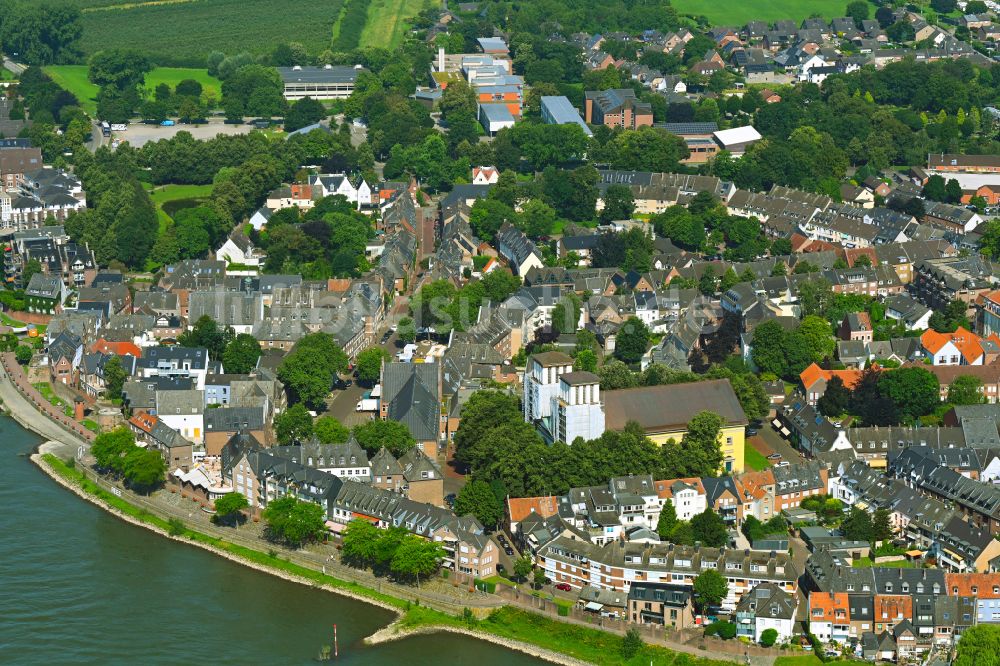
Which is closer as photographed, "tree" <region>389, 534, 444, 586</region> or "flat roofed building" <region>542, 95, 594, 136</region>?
"tree" <region>389, 534, 444, 586</region>

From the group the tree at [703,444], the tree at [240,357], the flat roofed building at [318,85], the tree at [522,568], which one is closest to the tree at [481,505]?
the tree at [522,568]

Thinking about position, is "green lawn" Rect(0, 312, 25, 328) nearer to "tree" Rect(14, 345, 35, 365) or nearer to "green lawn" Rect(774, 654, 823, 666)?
"tree" Rect(14, 345, 35, 365)

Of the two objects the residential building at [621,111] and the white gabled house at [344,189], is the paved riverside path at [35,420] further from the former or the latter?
the residential building at [621,111]

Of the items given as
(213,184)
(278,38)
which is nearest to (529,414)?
(213,184)

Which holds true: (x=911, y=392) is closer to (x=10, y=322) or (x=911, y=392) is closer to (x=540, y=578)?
(x=540, y=578)

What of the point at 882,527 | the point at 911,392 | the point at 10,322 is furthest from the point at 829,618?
the point at 10,322

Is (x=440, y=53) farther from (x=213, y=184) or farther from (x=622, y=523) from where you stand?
(x=622, y=523)

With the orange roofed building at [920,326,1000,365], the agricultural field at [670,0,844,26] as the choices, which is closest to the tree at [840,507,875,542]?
the orange roofed building at [920,326,1000,365]
